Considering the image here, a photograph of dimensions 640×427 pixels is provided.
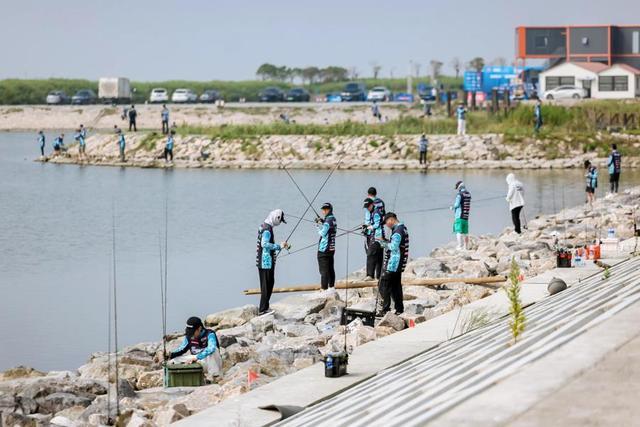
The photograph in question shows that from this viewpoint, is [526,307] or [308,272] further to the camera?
[308,272]

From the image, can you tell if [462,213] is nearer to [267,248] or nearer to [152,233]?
[267,248]

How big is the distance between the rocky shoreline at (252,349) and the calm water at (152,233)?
2214mm

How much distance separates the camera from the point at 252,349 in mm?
17406

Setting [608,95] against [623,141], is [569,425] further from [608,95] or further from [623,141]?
→ [608,95]

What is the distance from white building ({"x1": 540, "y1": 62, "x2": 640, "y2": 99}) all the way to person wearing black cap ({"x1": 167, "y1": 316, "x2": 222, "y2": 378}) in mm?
61415

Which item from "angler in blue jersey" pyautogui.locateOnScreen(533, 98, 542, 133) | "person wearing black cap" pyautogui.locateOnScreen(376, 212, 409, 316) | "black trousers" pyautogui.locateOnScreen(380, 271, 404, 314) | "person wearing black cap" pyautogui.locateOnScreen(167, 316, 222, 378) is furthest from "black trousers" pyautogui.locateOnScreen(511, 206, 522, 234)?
"angler in blue jersey" pyautogui.locateOnScreen(533, 98, 542, 133)

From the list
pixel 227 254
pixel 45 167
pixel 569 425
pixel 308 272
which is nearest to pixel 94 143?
pixel 45 167

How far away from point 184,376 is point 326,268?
25.2 feet

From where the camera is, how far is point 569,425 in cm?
959

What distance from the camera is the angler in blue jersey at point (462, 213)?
27109 millimetres

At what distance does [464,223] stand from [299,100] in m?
73.7

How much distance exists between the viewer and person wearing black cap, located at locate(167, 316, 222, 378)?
1571 centimetres

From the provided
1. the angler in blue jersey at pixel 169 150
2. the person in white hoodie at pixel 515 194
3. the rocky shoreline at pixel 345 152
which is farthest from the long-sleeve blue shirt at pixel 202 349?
the angler in blue jersey at pixel 169 150

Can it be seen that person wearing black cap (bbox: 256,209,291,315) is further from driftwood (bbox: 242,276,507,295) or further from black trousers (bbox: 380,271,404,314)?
black trousers (bbox: 380,271,404,314)
